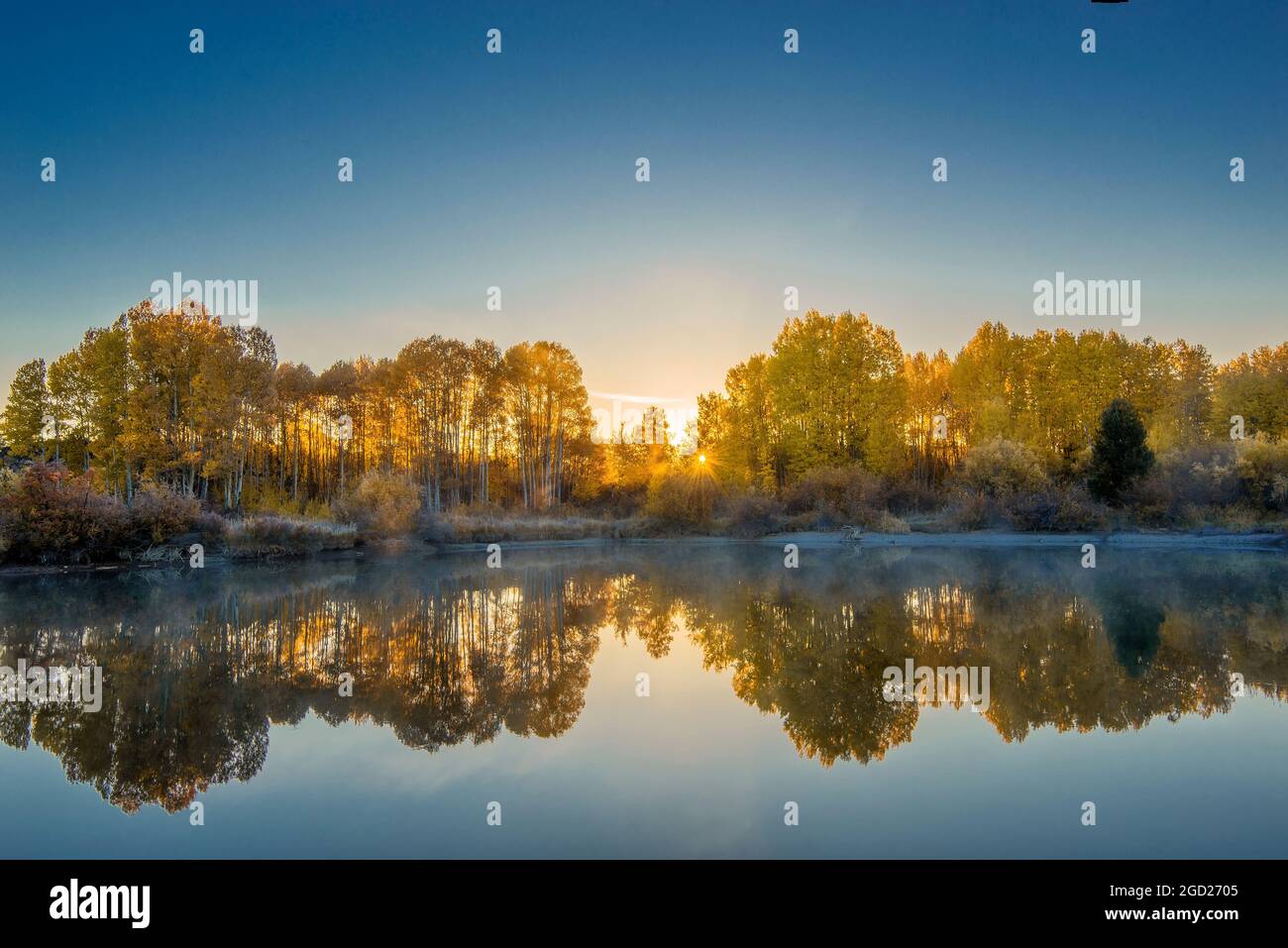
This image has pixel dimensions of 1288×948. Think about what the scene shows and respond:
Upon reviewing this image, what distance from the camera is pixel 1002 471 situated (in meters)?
29.4

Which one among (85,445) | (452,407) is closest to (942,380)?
(452,407)

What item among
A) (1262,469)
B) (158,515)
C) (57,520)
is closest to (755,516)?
(1262,469)

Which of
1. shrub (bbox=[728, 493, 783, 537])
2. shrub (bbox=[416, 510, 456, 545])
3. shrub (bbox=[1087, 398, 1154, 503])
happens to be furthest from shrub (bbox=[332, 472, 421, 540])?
shrub (bbox=[1087, 398, 1154, 503])

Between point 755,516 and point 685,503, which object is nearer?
point 755,516

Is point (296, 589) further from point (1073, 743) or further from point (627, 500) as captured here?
point (627, 500)

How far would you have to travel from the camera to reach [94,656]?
880cm

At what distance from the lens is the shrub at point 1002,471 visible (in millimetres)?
29062

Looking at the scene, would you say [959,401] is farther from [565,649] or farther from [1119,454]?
[565,649]

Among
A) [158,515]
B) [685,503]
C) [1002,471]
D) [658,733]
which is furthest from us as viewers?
[685,503]

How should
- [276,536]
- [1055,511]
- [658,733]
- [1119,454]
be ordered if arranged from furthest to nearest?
[1119,454] < [1055,511] < [276,536] < [658,733]

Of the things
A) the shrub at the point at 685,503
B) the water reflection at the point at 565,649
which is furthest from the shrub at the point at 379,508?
the shrub at the point at 685,503

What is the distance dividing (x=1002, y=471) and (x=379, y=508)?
24.8 meters

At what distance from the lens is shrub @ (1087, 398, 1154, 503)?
27828 mm

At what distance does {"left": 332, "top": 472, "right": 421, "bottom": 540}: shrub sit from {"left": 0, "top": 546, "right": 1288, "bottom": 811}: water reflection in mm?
8853
